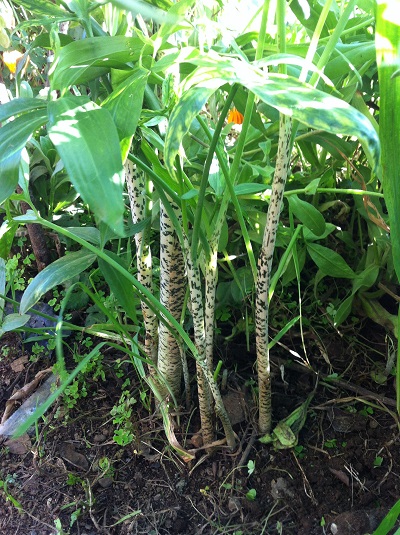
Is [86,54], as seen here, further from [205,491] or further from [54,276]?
[205,491]

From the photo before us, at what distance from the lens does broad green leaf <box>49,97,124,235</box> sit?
1.14 ft

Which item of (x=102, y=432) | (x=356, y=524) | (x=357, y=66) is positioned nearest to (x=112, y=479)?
(x=102, y=432)

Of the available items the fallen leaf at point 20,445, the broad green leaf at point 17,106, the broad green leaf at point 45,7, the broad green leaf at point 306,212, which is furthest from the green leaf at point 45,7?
the fallen leaf at point 20,445

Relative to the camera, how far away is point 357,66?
0.64 metres

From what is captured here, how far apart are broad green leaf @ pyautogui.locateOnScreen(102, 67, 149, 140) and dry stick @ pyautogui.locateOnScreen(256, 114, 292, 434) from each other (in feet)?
0.54

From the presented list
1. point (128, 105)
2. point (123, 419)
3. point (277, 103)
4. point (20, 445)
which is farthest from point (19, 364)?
point (277, 103)

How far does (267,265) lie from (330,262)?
22cm

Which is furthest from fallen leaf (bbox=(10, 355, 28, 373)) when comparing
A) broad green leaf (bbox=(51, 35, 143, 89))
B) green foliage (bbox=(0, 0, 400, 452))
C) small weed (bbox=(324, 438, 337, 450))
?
broad green leaf (bbox=(51, 35, 143, 89))

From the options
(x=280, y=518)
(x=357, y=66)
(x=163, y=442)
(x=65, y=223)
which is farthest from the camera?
(x=65, y=223)

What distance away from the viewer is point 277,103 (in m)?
0.36

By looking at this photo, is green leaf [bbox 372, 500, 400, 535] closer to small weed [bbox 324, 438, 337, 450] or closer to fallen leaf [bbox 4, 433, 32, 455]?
small weed [bbox 324, 438, 337, 450]

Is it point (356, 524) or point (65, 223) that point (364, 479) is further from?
point (65, 223)

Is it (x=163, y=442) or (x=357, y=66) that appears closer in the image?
(x=357, y=66)

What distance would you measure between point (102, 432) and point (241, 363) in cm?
29
